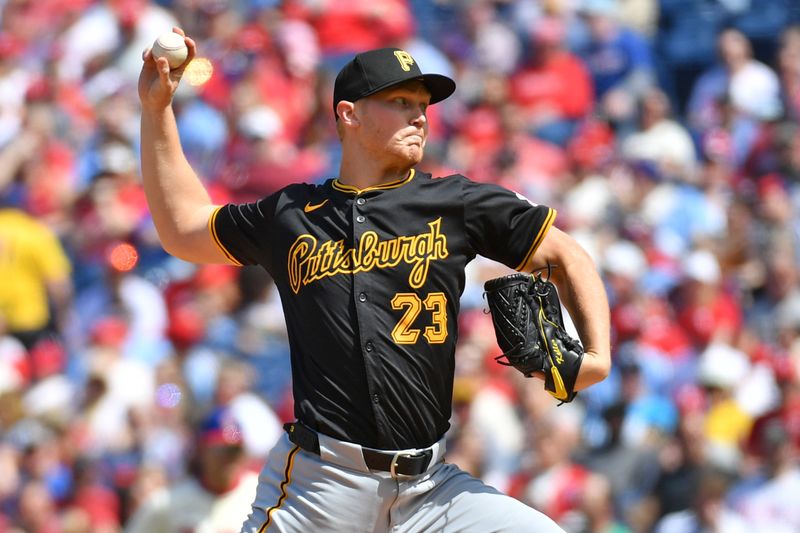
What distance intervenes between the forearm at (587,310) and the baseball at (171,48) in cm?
130

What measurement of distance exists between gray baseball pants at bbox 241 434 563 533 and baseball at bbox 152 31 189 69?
1243mm

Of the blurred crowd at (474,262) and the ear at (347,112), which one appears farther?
the blurred crowd at (474,262)

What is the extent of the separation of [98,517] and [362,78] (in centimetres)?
378

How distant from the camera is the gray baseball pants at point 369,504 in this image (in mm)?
3736

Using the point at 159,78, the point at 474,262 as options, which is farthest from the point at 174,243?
the point at 474,262

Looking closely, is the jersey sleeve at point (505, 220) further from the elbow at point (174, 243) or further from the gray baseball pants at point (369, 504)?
the elbow at point (174, 243)

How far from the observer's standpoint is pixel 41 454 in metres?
7.41

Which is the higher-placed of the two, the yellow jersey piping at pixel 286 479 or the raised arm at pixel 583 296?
the raised arm at pixel 583 296

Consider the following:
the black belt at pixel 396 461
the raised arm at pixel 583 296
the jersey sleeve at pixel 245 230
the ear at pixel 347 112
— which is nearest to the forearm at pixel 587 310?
the raised arm at pixel 583 296

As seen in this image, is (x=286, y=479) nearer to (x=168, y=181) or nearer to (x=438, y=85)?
(x=168, y=181)

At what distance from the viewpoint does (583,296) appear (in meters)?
3.79

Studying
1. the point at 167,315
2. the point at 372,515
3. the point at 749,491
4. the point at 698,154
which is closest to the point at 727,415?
the point at 749,491

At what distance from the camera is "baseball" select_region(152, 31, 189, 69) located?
4.06 m

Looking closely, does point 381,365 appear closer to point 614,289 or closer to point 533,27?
point 614,289
